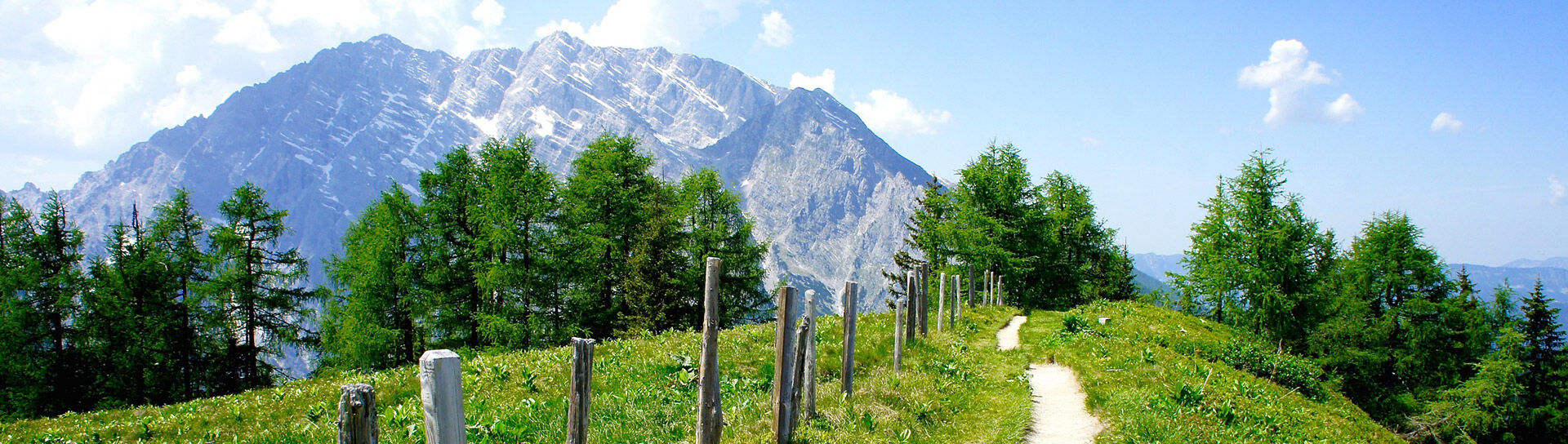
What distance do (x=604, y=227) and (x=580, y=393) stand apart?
29.9m

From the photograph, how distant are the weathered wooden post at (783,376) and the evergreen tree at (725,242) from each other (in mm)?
31740

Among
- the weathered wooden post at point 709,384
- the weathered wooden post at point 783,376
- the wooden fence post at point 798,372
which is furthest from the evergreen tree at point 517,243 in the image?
the weathered wooden post at point 709,384

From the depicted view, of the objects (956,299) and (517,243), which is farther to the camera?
(517,243)

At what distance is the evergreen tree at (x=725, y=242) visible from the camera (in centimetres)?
4153

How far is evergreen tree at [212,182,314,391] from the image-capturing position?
33.9m

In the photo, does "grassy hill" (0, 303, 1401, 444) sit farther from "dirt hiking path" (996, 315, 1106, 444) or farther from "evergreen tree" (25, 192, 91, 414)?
"evergreen tree" (25, 192, 91, 414)

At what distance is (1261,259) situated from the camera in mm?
30375

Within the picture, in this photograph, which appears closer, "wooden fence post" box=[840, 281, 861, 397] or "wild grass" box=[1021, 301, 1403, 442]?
"wild grass" box=[1021, 301, 1403, 442]

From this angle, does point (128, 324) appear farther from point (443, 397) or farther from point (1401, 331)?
point (1401, 331)

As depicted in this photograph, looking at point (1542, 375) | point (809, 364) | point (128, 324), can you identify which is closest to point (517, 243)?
point (128, 324)

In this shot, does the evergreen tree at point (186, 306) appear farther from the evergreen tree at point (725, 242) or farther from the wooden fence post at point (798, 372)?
the wooden fence post at point (798, 372)

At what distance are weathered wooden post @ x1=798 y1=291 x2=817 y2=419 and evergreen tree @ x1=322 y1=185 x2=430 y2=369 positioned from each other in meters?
29.6

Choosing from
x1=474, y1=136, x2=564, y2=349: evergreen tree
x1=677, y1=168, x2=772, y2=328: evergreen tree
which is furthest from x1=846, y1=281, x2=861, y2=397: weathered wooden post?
x1=677, y1=168, x2=772, y2=328: evergreen tree

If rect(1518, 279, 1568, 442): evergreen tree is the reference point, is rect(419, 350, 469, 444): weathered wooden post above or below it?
above
